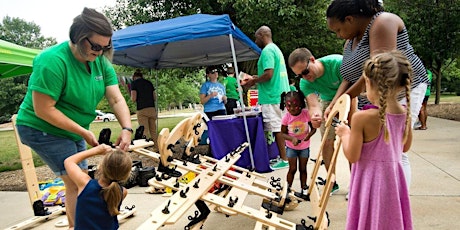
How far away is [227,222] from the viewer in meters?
3.19

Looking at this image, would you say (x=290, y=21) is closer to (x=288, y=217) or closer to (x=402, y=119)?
(x=288, y=217)

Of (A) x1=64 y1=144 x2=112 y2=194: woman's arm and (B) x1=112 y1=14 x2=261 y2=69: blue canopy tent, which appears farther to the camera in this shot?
(B) x1=112 y1=14 x2=261 y2=69: blue canopy tent

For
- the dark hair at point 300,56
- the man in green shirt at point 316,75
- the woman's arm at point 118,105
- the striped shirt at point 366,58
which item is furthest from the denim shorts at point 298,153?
the woman's arm at point 118,105

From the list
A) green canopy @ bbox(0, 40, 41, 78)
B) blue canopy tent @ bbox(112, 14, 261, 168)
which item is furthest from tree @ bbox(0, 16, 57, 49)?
green canopy @ bbox(0, 40, 41, 78)

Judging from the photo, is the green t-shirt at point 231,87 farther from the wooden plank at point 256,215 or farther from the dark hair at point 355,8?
the dark hair at point 355,8

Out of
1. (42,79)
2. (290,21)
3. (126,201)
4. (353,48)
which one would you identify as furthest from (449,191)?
(290,21)

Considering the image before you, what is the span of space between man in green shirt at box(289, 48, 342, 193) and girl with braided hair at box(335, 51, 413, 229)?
4.12 ft

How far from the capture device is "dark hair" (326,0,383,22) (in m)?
2.18

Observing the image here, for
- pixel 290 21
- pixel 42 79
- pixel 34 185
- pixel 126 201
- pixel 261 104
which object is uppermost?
pixel 290 21

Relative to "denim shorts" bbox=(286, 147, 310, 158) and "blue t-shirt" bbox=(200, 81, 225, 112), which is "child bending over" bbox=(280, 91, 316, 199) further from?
"blue t-shirt" bbox=(200, 81, 225, 112)

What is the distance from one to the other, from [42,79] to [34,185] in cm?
194

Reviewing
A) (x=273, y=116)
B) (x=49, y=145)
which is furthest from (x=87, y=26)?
(x=273, y=116)

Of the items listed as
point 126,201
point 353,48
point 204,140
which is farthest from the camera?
point 204,140

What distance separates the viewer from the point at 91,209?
1996 millimetres
